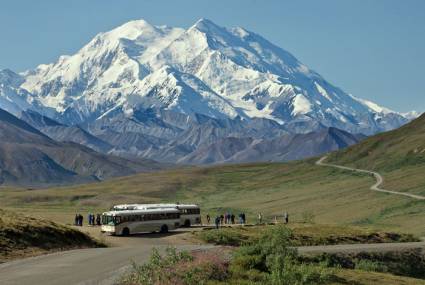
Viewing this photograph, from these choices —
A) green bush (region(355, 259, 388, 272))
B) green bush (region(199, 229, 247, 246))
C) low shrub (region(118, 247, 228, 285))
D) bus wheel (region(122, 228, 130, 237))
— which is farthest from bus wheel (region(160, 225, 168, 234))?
low shrub (region(118, 247, 228, 285))

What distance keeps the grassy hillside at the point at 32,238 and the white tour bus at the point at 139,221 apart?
1351 cm

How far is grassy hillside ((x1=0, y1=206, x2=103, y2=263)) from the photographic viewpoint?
61812 millimetres

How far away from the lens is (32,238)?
65.9 meters

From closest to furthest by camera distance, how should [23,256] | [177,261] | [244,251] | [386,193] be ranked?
[177,261]
[244,251]
[23,256]
[386,193]

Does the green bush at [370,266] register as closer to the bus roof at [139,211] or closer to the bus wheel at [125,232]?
the bus wheel at [125,232]

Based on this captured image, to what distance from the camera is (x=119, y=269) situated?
49219 mm

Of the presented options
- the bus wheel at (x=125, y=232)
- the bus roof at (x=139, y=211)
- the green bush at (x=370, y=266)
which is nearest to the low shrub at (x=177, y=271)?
the green bush at (x=370, y=266)

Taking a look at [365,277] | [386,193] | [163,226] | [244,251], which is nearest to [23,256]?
[244,251]

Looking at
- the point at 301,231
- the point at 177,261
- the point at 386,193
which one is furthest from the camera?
the point at 386,193

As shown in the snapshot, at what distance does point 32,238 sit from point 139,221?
2759 cm

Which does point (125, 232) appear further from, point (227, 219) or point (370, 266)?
point (227, 219)

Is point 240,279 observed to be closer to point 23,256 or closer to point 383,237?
point 23,256

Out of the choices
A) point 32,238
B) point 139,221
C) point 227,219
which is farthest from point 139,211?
point 227,219

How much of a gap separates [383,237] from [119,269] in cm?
5600
